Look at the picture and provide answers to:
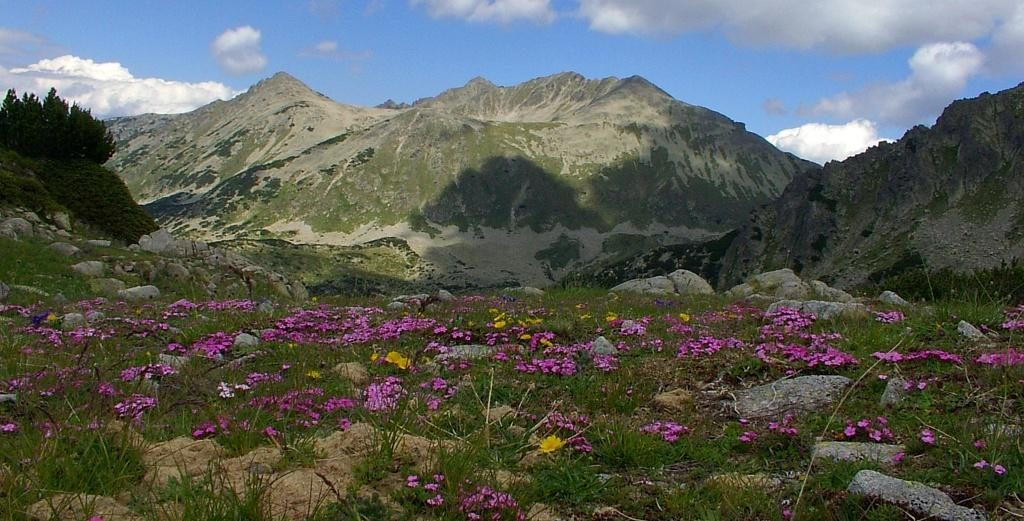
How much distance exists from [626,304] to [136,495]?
11.4 meters

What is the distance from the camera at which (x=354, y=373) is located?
737cm

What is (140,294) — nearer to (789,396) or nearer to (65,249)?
(65,249)

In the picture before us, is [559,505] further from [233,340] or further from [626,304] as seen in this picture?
[626,304]

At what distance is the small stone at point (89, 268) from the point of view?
20531mm

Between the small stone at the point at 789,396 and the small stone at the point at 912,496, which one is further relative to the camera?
the small stone at the point at 789,396

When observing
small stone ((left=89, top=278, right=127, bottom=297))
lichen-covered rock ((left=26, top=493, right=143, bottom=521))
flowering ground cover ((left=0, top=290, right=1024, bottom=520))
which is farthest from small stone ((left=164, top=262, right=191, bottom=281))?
lichen-covered rock ((left=26, top=493, right=143, bottom=521))

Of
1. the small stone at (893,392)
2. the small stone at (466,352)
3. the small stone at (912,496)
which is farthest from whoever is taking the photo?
the small stone at (466,352)

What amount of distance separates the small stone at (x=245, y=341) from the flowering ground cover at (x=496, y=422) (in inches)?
1.3

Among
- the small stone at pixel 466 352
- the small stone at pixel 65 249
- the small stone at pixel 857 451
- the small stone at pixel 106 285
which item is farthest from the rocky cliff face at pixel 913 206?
the small stone at pixel 857 451

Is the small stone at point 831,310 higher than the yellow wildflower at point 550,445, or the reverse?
the small stone at point 831,310

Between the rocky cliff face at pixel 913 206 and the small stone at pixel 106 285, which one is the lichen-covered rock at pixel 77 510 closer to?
the small stone at pixel 106 285

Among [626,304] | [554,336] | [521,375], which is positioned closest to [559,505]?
[521,375]

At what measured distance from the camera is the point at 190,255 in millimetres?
26688

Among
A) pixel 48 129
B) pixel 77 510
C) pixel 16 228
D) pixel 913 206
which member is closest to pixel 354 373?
pixel 77 510
